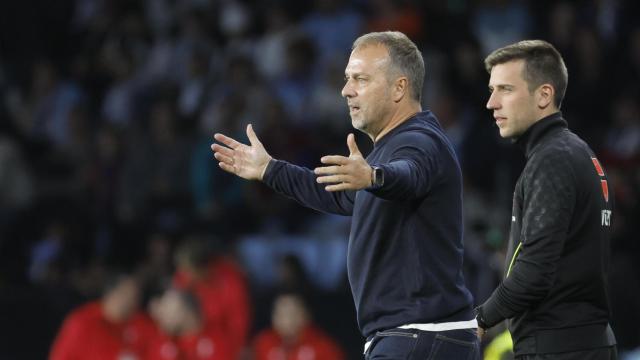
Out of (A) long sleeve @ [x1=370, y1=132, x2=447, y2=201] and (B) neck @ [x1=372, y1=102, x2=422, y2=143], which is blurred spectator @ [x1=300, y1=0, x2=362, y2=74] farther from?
(A) long sleeve @ [x1=370, y1=132, x2=447, y2=201]

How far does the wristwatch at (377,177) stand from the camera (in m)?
4.32

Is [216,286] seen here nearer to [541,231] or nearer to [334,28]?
[334,28]

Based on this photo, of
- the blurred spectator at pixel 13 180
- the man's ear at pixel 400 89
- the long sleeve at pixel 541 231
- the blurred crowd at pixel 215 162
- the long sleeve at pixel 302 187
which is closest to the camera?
the long sleeve at pixel 541 231

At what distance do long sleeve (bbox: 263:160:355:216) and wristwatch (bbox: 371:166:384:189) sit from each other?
0.59 meters

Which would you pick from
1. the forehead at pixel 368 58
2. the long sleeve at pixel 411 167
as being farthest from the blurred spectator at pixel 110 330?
the long sleeve at pixel 411 167

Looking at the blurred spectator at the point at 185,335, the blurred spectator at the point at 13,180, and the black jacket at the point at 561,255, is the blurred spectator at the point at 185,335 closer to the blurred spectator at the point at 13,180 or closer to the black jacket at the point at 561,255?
the blurred spectator at the point at 13,180

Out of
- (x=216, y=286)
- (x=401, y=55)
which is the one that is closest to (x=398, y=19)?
(x=216, y=286)

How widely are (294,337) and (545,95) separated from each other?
214 inches

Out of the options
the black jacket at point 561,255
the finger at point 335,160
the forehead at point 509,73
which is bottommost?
the black jacket at point 561,255

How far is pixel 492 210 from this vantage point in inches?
418

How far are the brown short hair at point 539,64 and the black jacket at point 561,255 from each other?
0.70 feet

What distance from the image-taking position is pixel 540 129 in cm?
479

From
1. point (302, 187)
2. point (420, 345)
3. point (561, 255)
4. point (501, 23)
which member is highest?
point (501, 23)

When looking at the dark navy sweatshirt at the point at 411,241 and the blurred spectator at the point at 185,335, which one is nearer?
the dark navy sweatshirt at the point at 411,241
